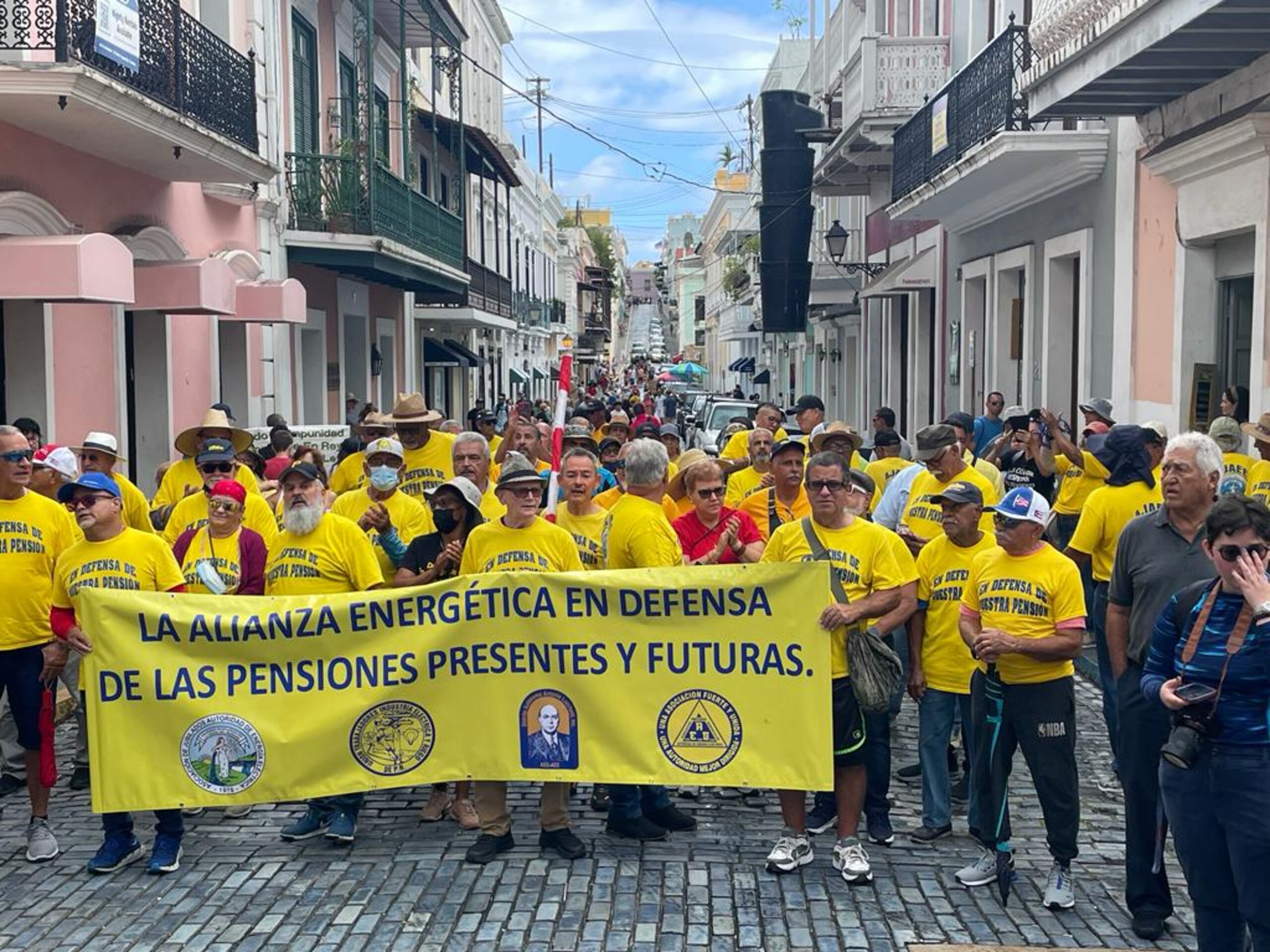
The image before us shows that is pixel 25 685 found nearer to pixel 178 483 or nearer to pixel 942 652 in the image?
pixel 178 483

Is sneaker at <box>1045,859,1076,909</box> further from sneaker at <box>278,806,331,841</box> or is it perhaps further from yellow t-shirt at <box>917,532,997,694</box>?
sneaker at <box>278,806,331,841</box>

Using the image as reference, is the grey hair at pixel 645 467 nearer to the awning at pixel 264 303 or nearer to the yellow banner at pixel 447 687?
the yellow banner at pixel 447 687

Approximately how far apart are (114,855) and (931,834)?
368cm

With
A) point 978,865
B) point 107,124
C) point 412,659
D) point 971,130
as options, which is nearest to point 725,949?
point 978,865

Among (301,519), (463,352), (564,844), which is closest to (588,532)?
(301,519)

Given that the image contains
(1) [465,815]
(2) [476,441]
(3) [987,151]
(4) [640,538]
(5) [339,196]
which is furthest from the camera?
(5) [339,196]

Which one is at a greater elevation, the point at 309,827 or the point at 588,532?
the point at 588,532

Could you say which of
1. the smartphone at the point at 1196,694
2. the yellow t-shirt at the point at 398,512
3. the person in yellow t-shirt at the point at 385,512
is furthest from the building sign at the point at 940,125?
the smartphone at the point at 1196,694

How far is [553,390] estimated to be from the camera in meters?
65.5

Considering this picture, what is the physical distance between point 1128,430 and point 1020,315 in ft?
35.3

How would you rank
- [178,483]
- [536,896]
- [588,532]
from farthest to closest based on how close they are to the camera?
[178,483]
[588,532]
[536,896]

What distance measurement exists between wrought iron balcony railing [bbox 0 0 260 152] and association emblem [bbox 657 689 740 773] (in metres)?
7.14

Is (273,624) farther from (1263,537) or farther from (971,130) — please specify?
(971,130)

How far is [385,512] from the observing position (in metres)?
7.38
